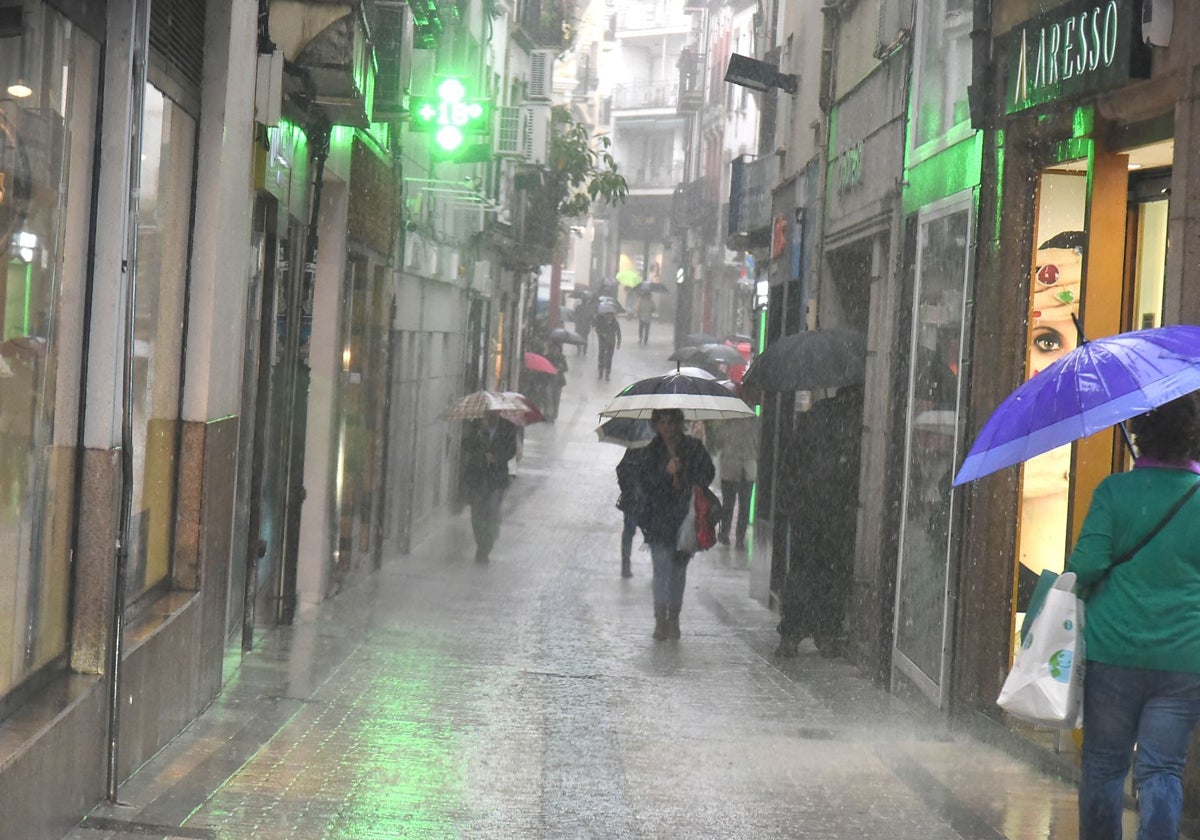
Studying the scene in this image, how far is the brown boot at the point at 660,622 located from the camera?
1289cm

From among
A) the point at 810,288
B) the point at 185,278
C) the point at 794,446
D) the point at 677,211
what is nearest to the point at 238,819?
the point at 185,278

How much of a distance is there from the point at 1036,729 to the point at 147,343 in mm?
4878

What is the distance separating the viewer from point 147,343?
8.09 meters

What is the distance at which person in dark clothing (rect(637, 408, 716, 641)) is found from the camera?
1295cm

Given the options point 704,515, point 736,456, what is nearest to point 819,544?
point 704,515

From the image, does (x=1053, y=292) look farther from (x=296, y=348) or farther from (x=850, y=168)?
(x=296, y=348)

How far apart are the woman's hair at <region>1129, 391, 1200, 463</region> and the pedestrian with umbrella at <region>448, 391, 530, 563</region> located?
12.2 meters

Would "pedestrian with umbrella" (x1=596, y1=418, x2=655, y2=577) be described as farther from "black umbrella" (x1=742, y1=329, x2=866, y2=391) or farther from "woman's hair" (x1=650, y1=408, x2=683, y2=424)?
"black umbrella" (x1=742, y1=329, x2=866, y2=391)

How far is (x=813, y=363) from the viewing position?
41.0ft

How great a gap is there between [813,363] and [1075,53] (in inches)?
174

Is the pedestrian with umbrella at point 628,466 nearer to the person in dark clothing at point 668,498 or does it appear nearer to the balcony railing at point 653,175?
the person in dark clothing at point 668,498

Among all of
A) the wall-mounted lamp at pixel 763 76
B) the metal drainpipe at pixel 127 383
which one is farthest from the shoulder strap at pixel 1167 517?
the wall-mounted lamp at pixel 763 76

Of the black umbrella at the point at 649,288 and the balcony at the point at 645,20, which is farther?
the balcony at the point at 645,20

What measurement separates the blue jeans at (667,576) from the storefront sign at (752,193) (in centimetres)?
841
